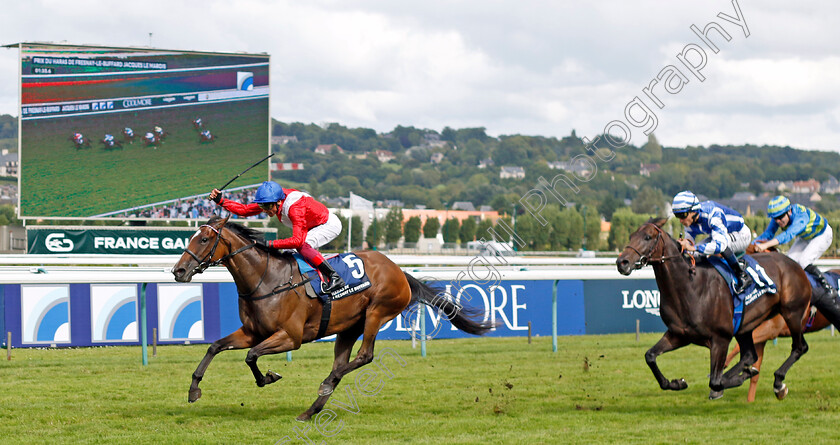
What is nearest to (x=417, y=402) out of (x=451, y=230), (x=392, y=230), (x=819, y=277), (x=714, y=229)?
(x=714, y=229)

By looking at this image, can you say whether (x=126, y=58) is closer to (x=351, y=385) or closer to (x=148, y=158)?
(x=148, y=158)

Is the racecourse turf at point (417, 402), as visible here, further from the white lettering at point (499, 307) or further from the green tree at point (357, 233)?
the green tree at point (357, 233)

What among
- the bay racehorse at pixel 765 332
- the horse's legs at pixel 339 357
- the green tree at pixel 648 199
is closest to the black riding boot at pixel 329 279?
the horse's legs at pixel 339 357

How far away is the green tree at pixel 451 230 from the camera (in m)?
65.1

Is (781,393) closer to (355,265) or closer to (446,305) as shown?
(446,305)

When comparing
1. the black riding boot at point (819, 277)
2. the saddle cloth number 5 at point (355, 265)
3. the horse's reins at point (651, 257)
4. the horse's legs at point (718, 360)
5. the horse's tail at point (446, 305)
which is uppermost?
the horse's reins at point (651, 257)

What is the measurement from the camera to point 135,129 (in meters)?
17.3

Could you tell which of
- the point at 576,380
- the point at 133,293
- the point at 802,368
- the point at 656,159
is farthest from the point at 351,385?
the point at 656,159

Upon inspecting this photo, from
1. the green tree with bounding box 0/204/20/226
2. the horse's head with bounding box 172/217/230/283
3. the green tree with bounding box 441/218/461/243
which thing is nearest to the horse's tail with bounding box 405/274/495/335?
the horse's head with bounding box 172/217/230/283

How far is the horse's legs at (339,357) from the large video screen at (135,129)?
11.9m

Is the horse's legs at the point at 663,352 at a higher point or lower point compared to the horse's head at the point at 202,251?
lower

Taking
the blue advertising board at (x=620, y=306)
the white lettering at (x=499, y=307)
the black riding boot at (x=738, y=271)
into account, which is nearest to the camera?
the black riding boot at (x=738, y=271)

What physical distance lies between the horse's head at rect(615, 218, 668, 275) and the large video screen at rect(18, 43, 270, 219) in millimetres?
12674

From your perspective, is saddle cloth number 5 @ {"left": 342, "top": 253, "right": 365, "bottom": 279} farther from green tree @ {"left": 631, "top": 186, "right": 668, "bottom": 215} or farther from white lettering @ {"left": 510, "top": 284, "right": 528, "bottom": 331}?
green tree @ {"left": 631, "top": 186, "right": 668, "bottom": 215}
